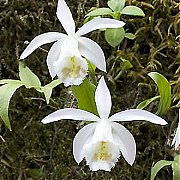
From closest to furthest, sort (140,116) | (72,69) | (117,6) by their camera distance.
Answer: (140,116)
(72,69)
(117,6)

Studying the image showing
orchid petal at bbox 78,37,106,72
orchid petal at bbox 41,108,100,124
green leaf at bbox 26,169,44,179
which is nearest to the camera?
orchid petal at bbox 41,108,100,124

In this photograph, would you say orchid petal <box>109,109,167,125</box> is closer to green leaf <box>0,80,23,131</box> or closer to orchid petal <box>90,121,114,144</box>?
orchid petal <box>90,121,114,144</box>

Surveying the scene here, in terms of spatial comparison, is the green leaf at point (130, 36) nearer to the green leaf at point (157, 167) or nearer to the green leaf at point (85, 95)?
the green leaf at point (85, 95)

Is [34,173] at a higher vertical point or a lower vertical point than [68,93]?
lower

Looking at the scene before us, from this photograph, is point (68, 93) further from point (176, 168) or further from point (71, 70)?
point (176, 168)

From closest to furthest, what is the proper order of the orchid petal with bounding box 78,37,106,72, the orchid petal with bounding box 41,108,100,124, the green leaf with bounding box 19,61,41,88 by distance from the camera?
the orchid petal with bounding box 41,108,100,124
the orchid petal with bounding box 78,37,106,72
the green leaf with bounding box 19,61,41,88

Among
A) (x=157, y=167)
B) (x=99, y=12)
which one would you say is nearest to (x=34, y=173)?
(x=157, y=167)

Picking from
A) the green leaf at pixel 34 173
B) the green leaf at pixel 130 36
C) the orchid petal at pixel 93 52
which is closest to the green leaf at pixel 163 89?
the orchid petal at pixel 93 52

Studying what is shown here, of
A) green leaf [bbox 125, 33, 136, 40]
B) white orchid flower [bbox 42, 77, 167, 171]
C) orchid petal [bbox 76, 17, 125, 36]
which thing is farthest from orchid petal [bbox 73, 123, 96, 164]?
green leaf [bbox 125, 33, 136, 40]
